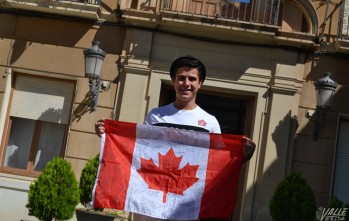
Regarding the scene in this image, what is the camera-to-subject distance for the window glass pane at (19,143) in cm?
1034

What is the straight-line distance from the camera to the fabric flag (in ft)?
12.9

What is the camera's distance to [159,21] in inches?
390

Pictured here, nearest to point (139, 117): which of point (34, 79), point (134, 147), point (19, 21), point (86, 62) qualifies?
point (86, 62)

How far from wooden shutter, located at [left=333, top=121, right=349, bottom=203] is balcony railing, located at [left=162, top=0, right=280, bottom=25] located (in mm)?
2303

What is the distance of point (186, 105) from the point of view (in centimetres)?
375

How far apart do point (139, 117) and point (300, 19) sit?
11.0 ft

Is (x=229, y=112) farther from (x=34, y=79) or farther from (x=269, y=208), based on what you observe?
(x=34, y=79)

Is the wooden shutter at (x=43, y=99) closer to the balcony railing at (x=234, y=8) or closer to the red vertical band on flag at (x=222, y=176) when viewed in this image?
the balcony railing at (x=234, y=8)

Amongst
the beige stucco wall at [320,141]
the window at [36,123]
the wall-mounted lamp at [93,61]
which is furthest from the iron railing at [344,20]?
the window at [36,123]

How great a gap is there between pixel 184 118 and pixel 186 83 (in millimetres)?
235

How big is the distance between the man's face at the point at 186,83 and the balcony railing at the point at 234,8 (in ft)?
20.7

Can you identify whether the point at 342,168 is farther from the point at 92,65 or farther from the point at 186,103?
the point at 186,103

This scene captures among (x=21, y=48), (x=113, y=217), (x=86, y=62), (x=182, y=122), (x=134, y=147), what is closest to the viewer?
(x=182, y=122)

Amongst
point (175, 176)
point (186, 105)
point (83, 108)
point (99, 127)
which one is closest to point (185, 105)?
point (186, 105)
